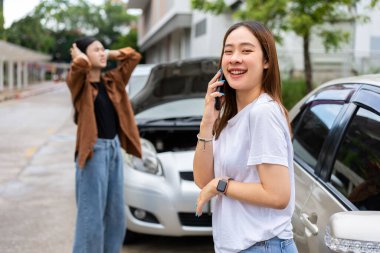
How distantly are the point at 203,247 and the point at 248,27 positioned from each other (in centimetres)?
343

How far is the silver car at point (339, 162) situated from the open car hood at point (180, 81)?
8.84 ft

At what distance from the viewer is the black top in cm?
395

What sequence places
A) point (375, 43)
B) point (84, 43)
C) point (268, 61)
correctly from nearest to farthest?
point (268, 61)
point (84, 43)
point (375, 43)

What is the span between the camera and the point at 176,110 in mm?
5641

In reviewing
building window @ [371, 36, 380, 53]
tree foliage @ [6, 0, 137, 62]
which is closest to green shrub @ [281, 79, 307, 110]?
building window @ [371, 36, 380, 53]

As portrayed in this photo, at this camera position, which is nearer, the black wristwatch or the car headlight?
the black wristwatch

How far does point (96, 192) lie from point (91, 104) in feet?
2.05

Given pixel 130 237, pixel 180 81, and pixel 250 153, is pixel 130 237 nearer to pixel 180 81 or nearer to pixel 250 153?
pixel 180 81

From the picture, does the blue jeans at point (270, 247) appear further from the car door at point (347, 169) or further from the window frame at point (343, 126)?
the window frame at point (343, 126)

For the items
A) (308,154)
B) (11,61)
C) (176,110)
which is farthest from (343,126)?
(11,61)

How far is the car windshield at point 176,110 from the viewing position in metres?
5.49

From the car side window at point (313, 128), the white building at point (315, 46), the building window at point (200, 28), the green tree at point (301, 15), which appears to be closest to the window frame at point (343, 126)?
the car side window at point (313, 128)

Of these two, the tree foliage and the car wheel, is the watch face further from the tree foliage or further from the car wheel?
the tree foliage

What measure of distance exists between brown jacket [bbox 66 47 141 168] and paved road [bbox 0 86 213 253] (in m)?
1.33
